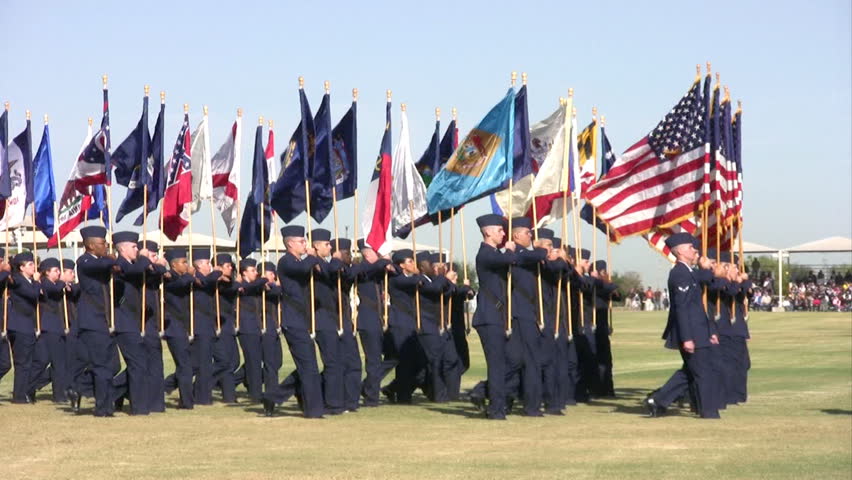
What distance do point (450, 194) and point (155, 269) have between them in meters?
3.94

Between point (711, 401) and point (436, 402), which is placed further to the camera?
point (436, 402)

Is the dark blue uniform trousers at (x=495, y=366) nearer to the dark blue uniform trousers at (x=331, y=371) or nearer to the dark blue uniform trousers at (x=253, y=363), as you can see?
the dark blue uniform trousers at (x=331, y=371)

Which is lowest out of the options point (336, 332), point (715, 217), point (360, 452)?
point (360, 452)

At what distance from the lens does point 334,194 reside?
19234 mm

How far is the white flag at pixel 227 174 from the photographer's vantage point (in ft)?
→ 70.2

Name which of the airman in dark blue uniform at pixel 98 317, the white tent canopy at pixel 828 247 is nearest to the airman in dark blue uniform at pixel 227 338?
the airman in dark blue uniform at pixel 98 317

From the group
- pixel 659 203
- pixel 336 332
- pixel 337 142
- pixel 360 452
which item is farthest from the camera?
pixel 337 142

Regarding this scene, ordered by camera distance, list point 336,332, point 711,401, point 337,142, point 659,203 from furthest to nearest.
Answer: point 337,142, point 659,203, point 336,332, point 711,401

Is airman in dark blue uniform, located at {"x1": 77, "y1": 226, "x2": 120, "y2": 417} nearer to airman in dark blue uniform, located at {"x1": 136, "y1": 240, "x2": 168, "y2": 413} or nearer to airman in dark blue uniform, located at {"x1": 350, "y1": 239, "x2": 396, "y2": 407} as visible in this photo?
airman in dark blue uniform, located at {"x1": 136, "y1": 240, "x2": 168, "y2": 413}

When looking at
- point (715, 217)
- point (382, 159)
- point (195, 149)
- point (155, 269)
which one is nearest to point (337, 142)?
point (382, 159)

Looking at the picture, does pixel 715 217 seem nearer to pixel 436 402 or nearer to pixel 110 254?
pixel 436 402

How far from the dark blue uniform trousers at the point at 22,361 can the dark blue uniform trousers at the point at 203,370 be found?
7.90 ft

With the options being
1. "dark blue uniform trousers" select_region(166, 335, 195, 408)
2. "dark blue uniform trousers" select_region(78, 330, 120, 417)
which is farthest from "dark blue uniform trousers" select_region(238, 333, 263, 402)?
"dark blue uniform trousers" select_region(78, 330, 120, 417)

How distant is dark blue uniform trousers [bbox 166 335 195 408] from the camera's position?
61.2 ft
